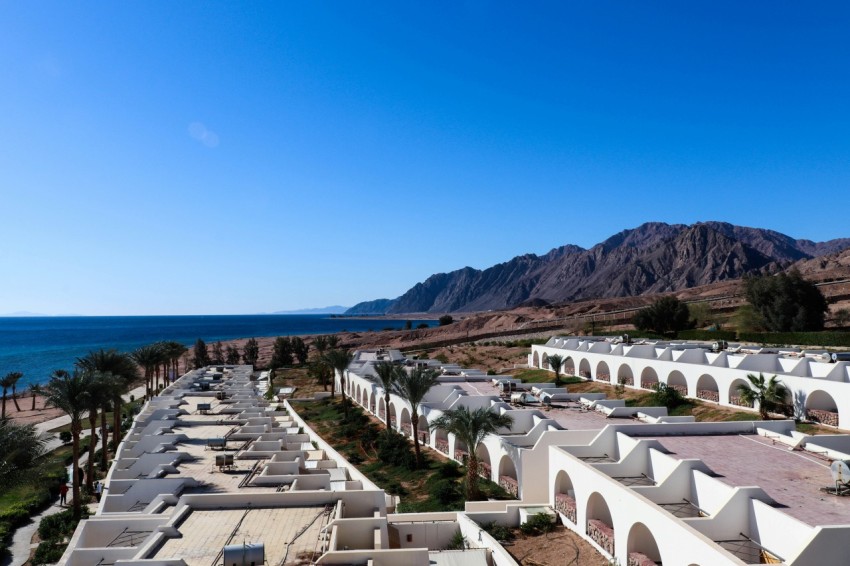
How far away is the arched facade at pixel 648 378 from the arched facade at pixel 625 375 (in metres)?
0.88

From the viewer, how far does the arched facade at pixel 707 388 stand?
29.9m

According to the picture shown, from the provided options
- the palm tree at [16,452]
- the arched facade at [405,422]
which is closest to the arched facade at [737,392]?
the arched facade at [405,422]

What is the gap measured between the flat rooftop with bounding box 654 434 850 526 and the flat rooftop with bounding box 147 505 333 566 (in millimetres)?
10623

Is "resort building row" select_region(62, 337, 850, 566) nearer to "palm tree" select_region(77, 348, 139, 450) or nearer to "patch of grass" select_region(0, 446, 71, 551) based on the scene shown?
"palm tree" select_region(77, 348, 139, 450)

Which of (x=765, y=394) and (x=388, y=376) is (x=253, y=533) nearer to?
(x=388, y=376)

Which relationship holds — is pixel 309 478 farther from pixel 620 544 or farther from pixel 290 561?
pixel 620 544

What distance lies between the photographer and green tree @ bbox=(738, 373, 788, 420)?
987 inches

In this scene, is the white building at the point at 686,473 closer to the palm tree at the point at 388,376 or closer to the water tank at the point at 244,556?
the palm tree at the point at 388,376

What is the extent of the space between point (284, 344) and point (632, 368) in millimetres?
45614

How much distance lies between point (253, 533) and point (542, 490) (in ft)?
31.7

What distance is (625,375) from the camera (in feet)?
122

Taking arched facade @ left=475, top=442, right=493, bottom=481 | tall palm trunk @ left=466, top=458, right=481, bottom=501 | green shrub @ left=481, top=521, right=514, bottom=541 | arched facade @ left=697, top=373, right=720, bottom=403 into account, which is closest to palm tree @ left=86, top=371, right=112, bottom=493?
tall palm trunk @ left=466, top=458, right=481, bottom=501

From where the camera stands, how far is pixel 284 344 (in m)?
70.1

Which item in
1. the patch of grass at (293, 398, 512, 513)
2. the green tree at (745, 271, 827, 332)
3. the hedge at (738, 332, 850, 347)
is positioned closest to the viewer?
the patch of grass at (293, 398, 512, 513)
